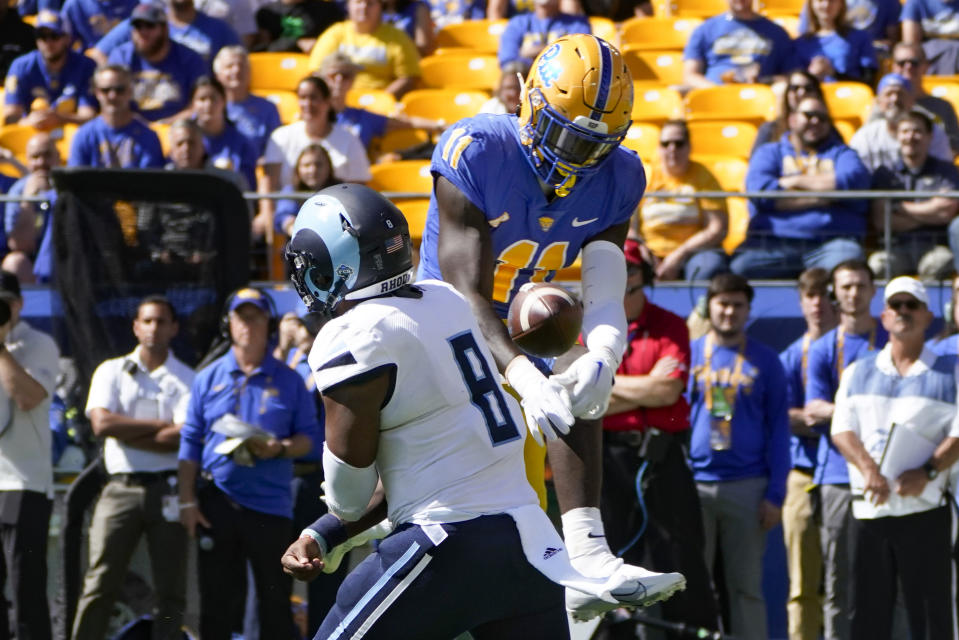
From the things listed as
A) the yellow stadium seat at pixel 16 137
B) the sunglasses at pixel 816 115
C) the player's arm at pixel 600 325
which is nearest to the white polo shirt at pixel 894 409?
the sunglasses at pixel 816 115

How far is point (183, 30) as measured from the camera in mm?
11031

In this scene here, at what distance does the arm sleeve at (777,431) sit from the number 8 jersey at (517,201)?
9.71ft

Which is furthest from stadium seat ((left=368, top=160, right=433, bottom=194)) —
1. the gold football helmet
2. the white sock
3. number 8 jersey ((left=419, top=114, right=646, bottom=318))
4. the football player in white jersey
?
the football player in white jersey

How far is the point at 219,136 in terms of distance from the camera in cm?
948

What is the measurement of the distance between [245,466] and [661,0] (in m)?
6.19

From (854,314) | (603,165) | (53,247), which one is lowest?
(854,314)

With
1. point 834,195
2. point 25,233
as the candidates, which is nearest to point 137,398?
point 25,233

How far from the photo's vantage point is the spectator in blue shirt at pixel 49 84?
10578 millimetres

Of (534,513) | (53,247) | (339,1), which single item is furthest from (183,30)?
(534,513)

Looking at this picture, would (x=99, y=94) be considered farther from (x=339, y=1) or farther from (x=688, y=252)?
(x=688, y=252)

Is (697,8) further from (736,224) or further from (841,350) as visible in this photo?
(841,350)

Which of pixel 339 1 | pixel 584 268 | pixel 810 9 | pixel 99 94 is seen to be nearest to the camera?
pixel 584 268

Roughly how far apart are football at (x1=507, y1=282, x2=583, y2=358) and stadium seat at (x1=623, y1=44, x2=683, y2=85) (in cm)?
713

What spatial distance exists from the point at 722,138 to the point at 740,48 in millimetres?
840
